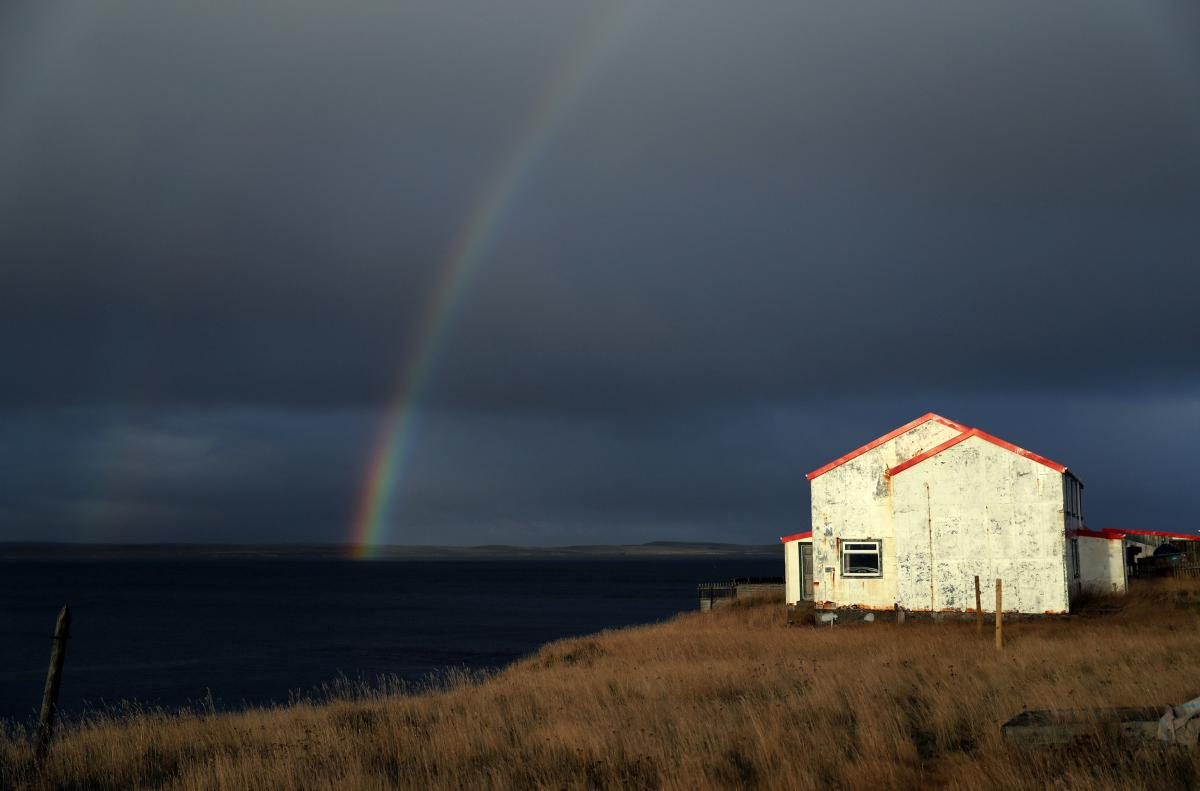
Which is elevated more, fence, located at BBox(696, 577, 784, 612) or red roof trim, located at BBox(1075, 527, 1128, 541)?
red roof trim, located at BBox(1075, 527, 1128, 541)

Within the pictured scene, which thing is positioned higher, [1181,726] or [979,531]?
[979,531]

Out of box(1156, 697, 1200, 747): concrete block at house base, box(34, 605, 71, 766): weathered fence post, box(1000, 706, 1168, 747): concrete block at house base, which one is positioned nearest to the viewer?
box(1156, 697, 1200, 747): concrete block at house base

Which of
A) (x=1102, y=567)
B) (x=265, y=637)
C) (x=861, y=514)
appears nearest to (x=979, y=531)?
(x=861, y=514)

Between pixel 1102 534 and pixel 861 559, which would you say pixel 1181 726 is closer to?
pixel 861 559

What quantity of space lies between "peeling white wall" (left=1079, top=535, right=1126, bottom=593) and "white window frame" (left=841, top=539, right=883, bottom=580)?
6.77 m

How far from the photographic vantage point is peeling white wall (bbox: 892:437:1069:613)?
3000cm

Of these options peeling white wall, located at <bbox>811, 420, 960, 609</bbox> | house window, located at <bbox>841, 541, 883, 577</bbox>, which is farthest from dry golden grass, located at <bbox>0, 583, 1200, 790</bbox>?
house window, located at <bbox>841, 541, 883, 577</bbox>

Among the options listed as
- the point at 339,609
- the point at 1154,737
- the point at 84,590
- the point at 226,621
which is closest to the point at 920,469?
the point at 1154,737

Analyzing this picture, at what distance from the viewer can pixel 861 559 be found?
108 ft

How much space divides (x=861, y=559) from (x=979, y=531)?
3930 millimetres

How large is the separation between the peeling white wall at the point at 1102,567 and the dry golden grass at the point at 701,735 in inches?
592

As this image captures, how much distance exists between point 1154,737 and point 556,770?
5.63m

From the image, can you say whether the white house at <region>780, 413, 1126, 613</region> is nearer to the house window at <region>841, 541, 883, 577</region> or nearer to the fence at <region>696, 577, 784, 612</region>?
the house window at <region>841, 541, 883, 577</region>

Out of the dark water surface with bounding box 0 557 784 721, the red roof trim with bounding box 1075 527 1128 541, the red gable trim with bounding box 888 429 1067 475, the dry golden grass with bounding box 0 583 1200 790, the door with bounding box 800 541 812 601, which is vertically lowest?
the dark water surface with bounding box 0 557 784 721
